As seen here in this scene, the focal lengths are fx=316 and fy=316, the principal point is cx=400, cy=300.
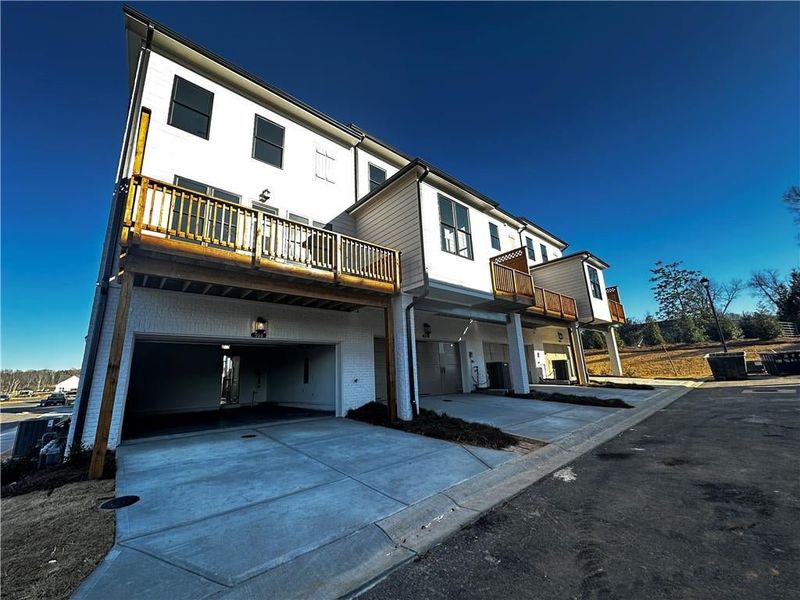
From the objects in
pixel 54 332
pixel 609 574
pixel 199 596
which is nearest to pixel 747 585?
pixel 609 574

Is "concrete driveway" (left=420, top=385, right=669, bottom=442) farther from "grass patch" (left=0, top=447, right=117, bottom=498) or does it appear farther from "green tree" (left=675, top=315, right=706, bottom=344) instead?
"green tree" (left=675, top=315, right=706, bottom=344)

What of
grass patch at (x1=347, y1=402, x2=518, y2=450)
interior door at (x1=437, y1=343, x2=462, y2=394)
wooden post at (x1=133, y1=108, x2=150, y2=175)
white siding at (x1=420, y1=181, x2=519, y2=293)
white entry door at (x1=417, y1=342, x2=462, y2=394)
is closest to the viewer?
wooden post at (x1=133, y1=108, x2=150, y2=175)

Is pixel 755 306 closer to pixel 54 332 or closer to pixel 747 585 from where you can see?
pixel 747 585

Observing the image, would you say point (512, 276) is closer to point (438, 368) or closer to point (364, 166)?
point (438, 368)

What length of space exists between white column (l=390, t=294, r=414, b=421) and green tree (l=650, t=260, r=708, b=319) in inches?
1512

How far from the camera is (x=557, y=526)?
3.08 meters

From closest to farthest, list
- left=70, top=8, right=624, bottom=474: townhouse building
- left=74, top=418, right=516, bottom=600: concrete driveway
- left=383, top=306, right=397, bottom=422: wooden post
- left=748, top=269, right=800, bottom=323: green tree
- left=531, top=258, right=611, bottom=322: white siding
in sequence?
left=74, top=418, right=516, bottom=600: concrete driveway
left=70, top=8, right=624, bottom=474: townhouse building
left=383, top=306, right=397, bottom=422: wooden post
left=531, top=258, right=611, bottom=322: white siding
left=748, top=269, right=800, bottom=323: green tree

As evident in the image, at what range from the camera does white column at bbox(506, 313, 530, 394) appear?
493 inches

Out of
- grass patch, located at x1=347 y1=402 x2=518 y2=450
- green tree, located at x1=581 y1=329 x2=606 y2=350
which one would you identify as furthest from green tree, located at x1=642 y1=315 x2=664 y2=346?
grass patch, located at x1=347 y1=402 x2=518 y2=450

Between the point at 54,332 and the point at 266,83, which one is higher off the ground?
the point at 266,83

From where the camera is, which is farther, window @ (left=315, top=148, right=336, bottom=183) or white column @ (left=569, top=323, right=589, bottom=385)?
white column @ (left=569, top=323, right=589, bottom=385)

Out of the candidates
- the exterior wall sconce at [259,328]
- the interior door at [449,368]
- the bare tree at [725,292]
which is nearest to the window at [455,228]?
the interior door at [449,368]

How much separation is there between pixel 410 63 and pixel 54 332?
2523 centimetres

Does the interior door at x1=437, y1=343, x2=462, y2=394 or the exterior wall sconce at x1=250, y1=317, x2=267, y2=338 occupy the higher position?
the exterior wall sconce at x1=250, y1=317, x2=267, y2=338
